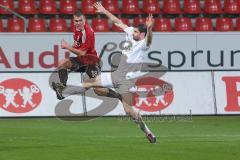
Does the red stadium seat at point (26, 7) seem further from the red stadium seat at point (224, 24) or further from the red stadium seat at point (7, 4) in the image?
the red stadium seat at point (224, 24)

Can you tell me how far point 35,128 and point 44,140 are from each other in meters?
2.41

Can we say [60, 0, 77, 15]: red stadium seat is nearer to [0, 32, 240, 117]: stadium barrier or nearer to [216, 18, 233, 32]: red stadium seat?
[0, 32, 240, 117]: stadium barrier

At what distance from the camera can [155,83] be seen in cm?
1819

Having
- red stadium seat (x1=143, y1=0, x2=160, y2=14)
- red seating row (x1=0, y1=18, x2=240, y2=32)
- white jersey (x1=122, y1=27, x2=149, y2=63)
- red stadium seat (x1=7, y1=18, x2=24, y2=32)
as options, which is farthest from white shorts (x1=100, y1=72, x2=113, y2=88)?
red stadium seat (x1=143, y1=0, x2=160, y2=14)

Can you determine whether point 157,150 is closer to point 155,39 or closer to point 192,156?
point 192,156

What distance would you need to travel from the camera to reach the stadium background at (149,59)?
12.4m

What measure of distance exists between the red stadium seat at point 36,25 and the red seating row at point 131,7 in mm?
458

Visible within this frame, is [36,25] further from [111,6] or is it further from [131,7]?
[131,7]

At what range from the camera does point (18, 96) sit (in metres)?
17.7

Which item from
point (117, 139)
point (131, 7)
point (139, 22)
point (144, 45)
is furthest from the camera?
point (131, 7)

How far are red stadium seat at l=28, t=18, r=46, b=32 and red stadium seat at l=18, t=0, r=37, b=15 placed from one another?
410mm

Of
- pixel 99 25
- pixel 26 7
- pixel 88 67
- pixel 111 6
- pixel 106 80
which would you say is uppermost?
pixel 26 7

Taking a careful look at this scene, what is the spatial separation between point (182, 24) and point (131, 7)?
167 cm

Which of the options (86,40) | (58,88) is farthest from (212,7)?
(58,88)
